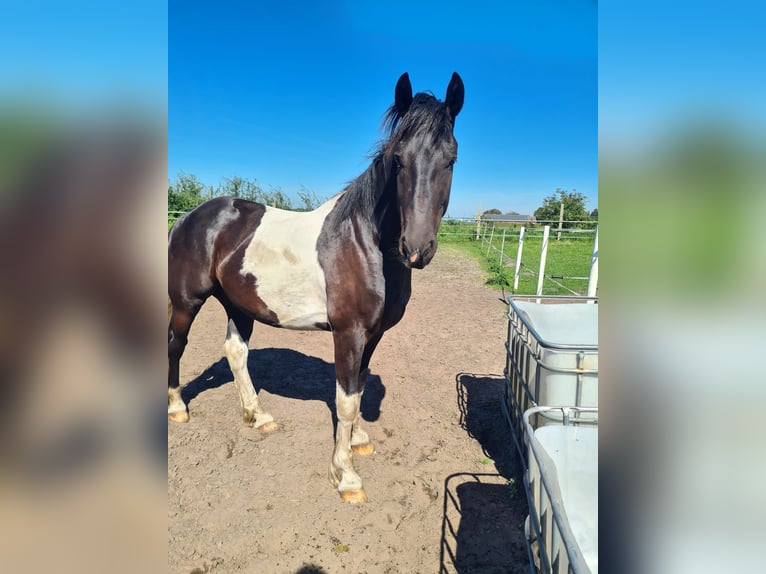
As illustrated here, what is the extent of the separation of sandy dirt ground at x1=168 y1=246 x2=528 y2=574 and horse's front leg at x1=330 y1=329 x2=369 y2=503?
0.09 meters

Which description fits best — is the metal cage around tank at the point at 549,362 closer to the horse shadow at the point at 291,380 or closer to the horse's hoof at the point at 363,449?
the horse's hoof at the point at 363,449

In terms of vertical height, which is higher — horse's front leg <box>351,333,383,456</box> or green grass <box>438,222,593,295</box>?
green grass <box>438,222,593,295</box>

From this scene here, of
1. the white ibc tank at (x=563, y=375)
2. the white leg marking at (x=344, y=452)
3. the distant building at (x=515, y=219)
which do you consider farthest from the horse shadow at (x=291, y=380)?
the distant building at (x=515, y=219)

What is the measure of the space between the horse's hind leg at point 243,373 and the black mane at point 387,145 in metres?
1.43

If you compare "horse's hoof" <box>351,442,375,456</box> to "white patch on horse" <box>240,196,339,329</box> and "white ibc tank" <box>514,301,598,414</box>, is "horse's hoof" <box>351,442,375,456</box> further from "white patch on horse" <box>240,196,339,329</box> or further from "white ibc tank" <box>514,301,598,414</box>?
"white ibc tank" <box>514,301,598,414</box>

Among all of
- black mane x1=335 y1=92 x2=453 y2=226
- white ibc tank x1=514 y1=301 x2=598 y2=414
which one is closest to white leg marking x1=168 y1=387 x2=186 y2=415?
black mane x1=335 y1=92 x2=453 y2=226

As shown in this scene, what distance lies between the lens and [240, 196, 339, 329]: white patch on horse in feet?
8.64

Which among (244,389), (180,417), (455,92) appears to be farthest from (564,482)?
(180,417)

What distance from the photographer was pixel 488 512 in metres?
2.40

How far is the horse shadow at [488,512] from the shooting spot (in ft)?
6.86
